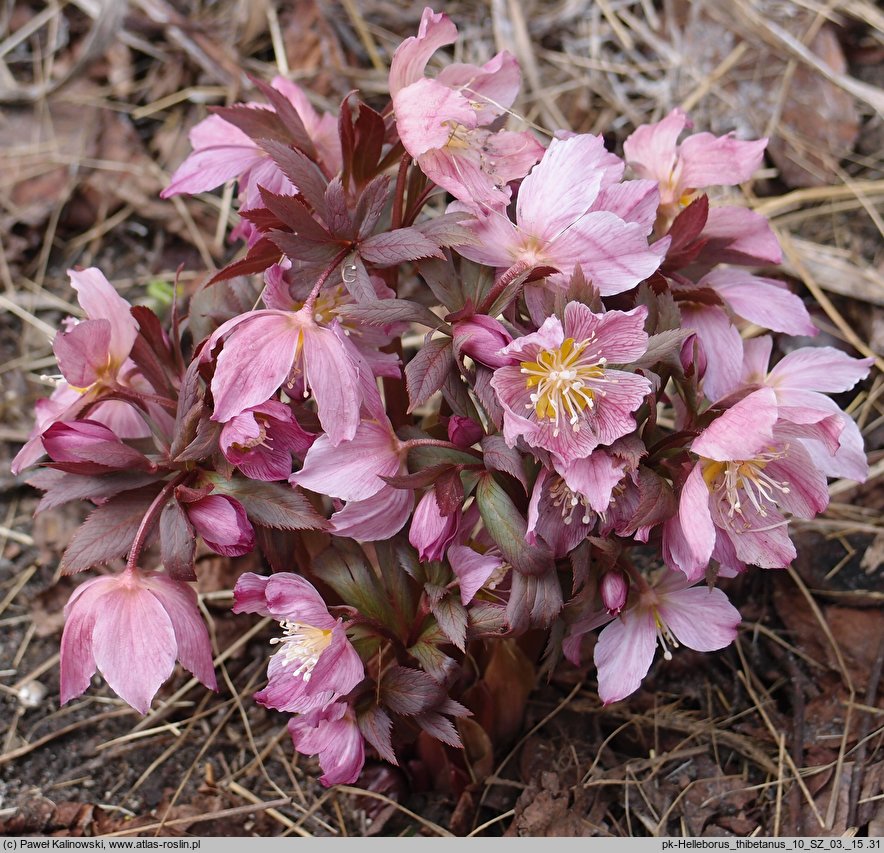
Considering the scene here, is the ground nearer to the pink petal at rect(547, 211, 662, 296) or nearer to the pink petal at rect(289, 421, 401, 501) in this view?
the pink petal at rect(289, 421, 401, 501)

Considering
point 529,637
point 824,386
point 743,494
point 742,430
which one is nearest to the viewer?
point 742,430

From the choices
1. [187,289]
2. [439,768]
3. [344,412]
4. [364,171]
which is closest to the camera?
[344,412]

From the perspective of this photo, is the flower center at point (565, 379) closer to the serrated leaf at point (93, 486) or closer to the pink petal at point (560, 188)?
the pink petal at point (560, 188)

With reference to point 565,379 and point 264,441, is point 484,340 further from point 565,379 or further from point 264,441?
point 264,441

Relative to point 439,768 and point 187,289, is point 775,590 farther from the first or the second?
point 187,289

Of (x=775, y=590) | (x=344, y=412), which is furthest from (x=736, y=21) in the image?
(x=344, y=412)

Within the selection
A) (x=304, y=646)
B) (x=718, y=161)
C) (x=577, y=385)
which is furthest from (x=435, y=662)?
(x=718, y=161)

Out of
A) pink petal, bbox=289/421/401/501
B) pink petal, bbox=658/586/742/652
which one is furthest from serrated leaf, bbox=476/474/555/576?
pink petal, bbox=658/586/742/652
